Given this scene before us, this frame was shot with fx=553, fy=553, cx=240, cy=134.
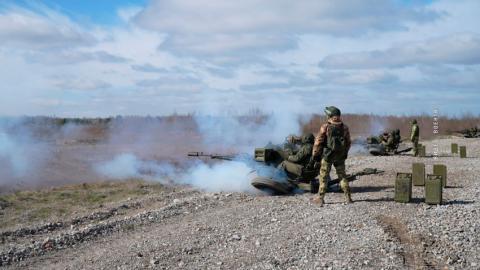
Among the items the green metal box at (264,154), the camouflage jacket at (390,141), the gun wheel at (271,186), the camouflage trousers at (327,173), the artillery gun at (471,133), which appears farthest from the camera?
the artillery gun at (471,133)

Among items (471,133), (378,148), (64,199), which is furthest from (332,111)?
(471,133)

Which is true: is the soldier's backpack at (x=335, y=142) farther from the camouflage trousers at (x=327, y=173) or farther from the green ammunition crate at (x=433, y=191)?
the green ammunition crate at (x=433, y=191)

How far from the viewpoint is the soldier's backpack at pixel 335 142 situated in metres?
11.2

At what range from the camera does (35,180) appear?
868 inches

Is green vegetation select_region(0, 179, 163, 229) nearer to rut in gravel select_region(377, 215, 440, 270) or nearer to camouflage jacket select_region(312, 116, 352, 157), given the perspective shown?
camouflage jacket select_region(312, 116, 352, 157)

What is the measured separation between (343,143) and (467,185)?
5.58m

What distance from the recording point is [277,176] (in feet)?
45.6

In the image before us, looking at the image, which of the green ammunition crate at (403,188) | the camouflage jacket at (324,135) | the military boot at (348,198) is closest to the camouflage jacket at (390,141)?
the green ammunition crate at (403,188)

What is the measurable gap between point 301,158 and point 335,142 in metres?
2.44

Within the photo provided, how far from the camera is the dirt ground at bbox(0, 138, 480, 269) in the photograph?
25.8 feet

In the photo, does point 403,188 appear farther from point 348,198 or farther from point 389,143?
point 389,143

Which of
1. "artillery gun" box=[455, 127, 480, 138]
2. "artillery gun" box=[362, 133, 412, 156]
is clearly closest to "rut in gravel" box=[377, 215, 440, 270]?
"artillery gun" box=[362, 133, 412, 156]

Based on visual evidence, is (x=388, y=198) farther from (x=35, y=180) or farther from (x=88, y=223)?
(x=35, y=180)

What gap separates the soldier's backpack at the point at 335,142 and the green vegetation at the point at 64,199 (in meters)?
6.58
